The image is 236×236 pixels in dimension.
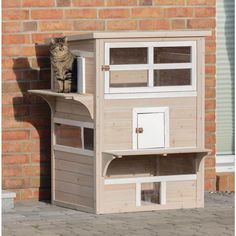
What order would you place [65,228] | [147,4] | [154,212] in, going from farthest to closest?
[147,4] → [154,212] → [65,228]

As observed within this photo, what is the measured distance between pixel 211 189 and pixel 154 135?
58.4 inches

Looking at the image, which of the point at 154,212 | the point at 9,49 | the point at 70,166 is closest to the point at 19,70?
the point at 9,49

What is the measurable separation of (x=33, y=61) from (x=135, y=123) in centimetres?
126

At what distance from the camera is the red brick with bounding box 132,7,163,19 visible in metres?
11.1

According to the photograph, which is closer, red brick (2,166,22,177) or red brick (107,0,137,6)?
Result: red brick (2,166,22,177)

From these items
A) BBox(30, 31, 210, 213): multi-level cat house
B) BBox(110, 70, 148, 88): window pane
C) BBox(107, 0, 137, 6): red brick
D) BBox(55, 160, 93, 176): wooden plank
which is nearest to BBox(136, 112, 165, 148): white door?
BBox(30, 31, 210, 213): multi-level cat house

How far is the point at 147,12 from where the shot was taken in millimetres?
11109

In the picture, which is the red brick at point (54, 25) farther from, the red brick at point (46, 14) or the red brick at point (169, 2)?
the red brick at point (169, 2)

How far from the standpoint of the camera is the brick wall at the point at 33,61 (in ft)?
35.3

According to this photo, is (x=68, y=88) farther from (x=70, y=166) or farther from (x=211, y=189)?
(x=211, y=189)

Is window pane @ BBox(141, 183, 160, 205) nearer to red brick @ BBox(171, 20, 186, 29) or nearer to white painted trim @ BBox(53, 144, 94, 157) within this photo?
→ white painted trim @ BBox(53, 144, 94, 157)

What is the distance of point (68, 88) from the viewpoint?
33.8ft

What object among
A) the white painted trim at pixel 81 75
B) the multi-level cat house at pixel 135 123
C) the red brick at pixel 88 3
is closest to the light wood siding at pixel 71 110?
the multi-level cat house at pixel 135 123

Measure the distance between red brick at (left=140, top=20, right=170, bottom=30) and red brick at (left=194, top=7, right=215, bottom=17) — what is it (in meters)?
0.30
